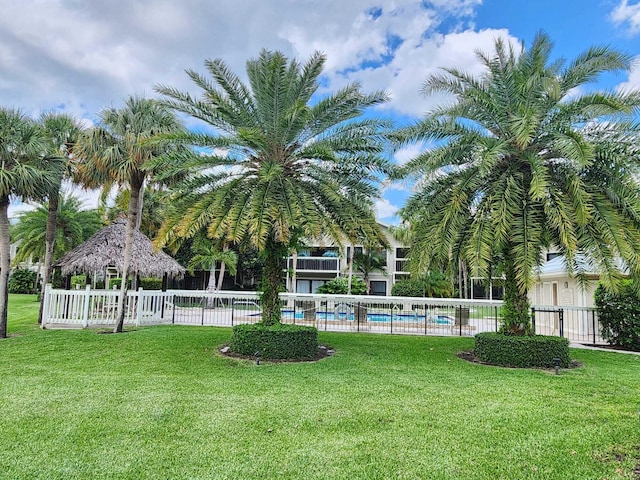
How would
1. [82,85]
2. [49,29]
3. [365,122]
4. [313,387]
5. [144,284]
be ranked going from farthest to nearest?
[144,284], [82,85], [49,29], [365,122], [313,387]

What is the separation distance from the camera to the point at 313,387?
6.89m

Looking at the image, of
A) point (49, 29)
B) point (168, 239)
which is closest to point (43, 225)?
point (49, 29)

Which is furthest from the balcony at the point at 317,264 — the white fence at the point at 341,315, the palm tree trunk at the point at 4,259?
the palm tree trunk at the point at 4,259

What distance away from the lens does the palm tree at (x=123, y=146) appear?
12766mm

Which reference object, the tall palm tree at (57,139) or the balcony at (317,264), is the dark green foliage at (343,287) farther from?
the tall palm tree at (57,139)

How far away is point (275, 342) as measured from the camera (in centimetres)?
935

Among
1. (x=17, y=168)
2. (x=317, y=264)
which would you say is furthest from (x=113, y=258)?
(x=317, y=264)

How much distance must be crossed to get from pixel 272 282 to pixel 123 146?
22.8 ft

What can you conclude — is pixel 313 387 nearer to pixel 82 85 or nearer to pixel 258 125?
pixel 258 125

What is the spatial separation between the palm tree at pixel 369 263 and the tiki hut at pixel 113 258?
63.7ft

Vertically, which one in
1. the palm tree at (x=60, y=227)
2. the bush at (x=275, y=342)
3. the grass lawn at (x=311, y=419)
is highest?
the palm tree at (x=60, y=227)

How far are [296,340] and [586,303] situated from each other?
12.1 metres

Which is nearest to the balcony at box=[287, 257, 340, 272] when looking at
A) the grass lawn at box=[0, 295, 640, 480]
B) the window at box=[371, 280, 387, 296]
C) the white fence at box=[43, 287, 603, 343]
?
the window at box=[371, 280, 387, 296]

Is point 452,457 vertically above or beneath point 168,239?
beneath
